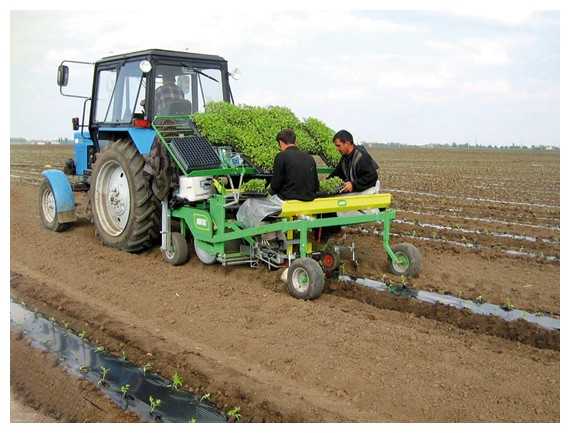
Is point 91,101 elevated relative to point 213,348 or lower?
elevated

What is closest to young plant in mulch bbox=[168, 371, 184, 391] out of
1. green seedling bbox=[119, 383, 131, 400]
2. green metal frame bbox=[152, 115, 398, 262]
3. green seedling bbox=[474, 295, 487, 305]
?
green seedling bbox=[119, 383, 131, 400]

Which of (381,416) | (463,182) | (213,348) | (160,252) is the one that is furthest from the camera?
(463,182)

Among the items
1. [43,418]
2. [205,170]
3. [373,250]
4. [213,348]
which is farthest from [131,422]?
[373,250]

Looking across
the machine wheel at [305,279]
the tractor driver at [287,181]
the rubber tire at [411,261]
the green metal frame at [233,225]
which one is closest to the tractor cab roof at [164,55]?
the green metal frame at [233,225]

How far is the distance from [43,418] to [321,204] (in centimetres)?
335

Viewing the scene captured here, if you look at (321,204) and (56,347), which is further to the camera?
(321,204)

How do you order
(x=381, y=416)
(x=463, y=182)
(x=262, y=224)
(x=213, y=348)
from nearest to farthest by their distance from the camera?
(x=381, y=416) < (x=213, y=348) < (x=262, y=224) < (x=463, y=182)

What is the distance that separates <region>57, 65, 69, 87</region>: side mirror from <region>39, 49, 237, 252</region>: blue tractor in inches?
0.5

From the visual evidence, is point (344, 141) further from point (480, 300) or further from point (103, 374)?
point (103, 374)

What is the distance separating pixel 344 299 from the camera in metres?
5.85

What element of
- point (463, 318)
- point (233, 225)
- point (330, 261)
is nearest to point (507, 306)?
point (463, 318)

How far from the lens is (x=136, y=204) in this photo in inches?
287

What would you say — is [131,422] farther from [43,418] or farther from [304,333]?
[304,333]

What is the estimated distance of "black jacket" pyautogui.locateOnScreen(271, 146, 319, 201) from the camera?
6.10m
